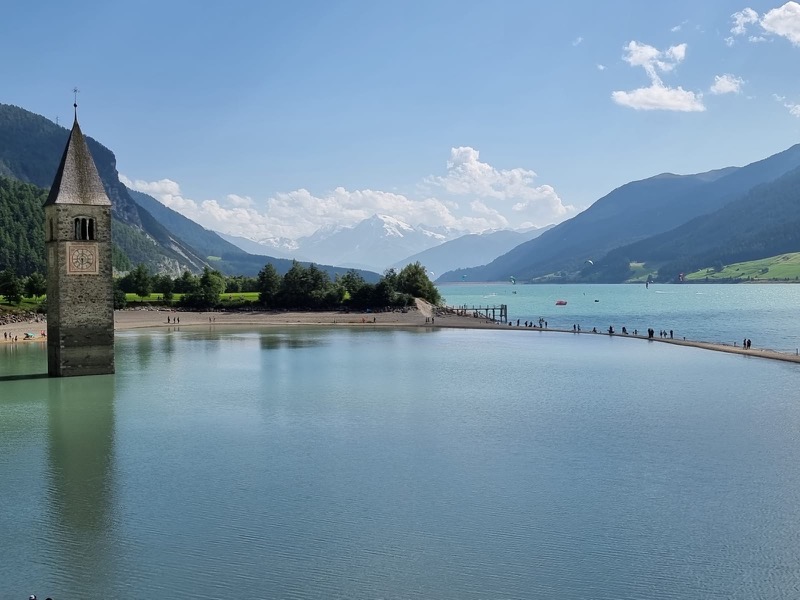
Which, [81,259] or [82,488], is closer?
[82,488]

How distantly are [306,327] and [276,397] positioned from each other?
64912mm

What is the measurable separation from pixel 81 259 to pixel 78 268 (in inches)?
25.2

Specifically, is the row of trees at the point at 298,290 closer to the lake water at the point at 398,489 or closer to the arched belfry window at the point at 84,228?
the lake water at the point at 398,489

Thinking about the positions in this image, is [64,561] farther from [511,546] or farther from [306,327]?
[306,327]

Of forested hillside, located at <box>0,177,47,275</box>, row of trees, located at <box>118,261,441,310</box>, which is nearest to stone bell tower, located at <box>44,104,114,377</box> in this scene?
row of trees, located at <box>118,261,441,310</box>

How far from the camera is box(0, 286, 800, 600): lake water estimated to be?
1894 cm

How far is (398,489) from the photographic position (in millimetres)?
26203

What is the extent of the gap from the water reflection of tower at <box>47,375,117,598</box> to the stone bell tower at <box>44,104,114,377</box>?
603cm

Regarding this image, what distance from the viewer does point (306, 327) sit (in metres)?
112

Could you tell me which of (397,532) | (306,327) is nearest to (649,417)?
(397,532)

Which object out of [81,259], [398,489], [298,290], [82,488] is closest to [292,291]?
[298,290]

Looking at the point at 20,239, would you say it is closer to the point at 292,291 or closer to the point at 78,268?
the point at 292,291

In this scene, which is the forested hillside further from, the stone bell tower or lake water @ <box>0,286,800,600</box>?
lake water @ <box>0,286,800,600</box>

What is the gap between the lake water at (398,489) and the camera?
18.9 metres
